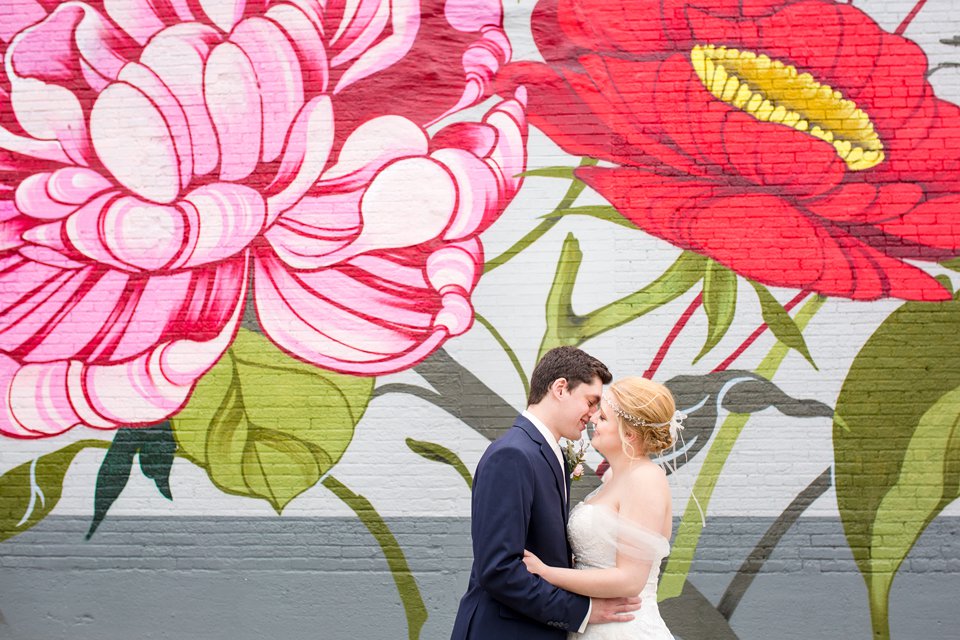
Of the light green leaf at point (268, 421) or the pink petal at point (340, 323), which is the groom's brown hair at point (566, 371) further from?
the light green leaf at point (268, 421)

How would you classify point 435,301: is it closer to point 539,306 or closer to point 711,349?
point 539,306

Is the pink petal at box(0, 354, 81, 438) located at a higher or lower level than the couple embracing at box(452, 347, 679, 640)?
lower

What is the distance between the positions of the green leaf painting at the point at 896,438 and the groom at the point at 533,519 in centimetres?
300

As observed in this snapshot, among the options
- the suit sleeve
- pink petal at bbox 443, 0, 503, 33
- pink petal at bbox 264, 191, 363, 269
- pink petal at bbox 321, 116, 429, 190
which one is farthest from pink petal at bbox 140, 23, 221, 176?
the suit sleeve

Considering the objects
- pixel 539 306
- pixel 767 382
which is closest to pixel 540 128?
pixel 539 306

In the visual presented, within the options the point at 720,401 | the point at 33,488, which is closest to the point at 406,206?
the point at 720,401

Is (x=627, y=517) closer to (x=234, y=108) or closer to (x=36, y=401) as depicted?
(x=234, y=108)

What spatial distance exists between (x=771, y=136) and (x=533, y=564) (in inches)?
151

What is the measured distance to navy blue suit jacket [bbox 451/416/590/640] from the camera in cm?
302

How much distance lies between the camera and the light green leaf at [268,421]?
599 centimetres

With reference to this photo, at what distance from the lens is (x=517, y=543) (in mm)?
3023

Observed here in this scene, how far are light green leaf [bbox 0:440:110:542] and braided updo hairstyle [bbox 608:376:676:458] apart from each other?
400 centimetres

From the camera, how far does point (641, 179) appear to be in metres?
6.00

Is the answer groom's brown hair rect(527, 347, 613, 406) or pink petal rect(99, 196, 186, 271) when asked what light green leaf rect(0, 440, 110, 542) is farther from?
groom's brown hair rect(527, 347, 613, 406)
